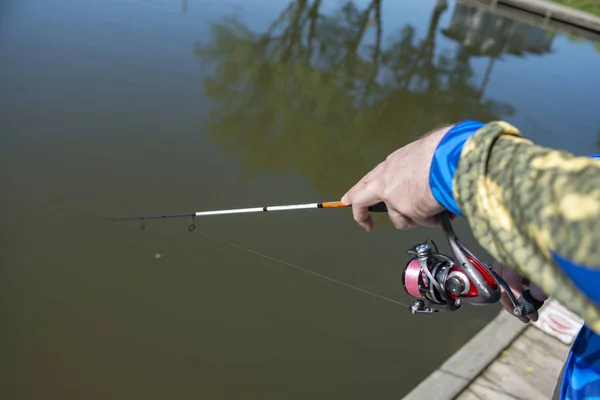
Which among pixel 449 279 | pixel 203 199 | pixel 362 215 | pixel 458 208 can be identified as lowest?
pixel 203 199

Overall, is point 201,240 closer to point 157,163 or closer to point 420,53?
point 157,163

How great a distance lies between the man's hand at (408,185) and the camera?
3.28ft

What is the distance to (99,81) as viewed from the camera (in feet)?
19.0

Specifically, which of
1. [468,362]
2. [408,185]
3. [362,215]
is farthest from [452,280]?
[468,362]

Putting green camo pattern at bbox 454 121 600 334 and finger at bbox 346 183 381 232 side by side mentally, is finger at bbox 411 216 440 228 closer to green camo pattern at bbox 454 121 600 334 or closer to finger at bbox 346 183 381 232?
finger at bbox 346 183 381 232

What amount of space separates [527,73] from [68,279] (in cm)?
931

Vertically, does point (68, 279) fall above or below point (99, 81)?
below

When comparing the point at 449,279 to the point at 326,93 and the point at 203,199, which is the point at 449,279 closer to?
the point at 203,199

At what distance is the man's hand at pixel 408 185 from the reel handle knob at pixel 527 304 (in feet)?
1.42

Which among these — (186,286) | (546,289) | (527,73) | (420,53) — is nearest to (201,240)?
(186,286)

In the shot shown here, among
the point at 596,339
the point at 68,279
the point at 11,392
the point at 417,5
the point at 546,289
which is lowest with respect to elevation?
the point at 11,392

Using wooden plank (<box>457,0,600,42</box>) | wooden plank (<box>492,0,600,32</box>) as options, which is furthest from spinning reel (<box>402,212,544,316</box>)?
wooden plank (<box>492,0,600,32</box>)

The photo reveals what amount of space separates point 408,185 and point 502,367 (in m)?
2.21

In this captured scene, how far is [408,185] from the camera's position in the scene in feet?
3.43
